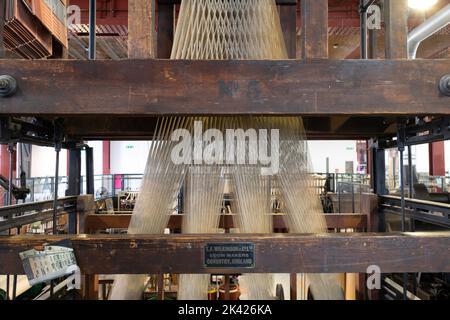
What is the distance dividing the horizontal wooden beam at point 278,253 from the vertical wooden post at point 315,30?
466 mm

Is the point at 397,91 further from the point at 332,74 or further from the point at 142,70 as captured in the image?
the point at 142,70

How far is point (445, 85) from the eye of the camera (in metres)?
0.77

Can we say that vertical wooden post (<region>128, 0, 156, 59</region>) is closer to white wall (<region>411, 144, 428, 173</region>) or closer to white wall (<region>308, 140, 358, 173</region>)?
white wall (<region>308, 140, 358, 173</region>)

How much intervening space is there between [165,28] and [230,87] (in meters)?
0.90

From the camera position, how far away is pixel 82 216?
192 centimetres

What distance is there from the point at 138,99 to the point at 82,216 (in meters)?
1.38

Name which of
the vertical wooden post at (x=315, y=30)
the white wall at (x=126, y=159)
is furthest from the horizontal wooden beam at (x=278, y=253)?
the white wall at (x=126, y=159)

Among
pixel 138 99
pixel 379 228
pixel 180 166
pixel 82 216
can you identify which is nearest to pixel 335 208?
pixel 379 228

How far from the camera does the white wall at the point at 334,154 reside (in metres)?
12.6

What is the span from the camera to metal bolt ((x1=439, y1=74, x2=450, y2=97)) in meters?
0.77

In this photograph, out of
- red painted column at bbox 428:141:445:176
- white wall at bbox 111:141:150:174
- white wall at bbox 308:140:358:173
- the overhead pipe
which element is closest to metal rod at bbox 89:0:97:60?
the overhead pipe

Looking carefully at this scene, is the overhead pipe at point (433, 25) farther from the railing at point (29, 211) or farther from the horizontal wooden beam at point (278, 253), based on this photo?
the railing at point (29, 211)

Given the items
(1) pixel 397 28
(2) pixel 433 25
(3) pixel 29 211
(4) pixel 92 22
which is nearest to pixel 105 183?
(2) pixel 433 25

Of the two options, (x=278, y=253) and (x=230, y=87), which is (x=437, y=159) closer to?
(x=278, y=253)
